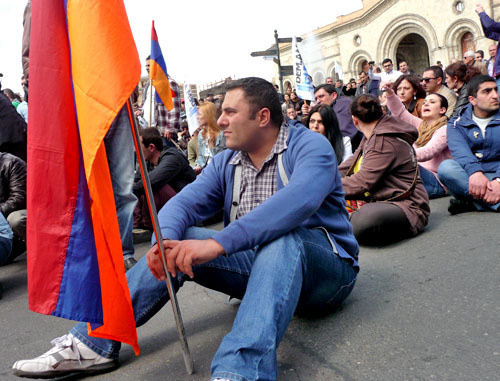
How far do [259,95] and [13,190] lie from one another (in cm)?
325

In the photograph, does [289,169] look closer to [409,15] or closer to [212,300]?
[212,300]

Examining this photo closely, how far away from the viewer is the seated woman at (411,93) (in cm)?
690

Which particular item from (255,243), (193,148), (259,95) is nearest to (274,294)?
(255,243)

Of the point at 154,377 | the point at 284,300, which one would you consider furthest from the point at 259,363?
the point at 154,377

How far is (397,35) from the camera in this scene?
2867 cm

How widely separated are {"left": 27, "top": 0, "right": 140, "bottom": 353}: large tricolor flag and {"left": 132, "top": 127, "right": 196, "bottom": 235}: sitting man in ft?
11.3

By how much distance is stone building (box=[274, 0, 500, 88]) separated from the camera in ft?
80.3

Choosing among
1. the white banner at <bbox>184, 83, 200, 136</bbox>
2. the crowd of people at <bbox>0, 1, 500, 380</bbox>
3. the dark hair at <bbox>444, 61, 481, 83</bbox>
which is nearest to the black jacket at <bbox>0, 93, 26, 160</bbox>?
the crowd of people at <bbox>0, 1, 500, 380</bbox>

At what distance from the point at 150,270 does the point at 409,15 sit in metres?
28.6

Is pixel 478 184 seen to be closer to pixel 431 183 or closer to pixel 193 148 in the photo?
pixel 431 183

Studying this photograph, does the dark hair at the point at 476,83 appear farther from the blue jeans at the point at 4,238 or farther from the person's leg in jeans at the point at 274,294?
the blue jeans at the point at 4,238

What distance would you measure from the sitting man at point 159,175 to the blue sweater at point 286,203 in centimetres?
294

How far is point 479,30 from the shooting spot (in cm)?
2291

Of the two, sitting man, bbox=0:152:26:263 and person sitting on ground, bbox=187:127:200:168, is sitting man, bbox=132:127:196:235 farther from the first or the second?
person sitting on ground, bbox=187:127:200:168
